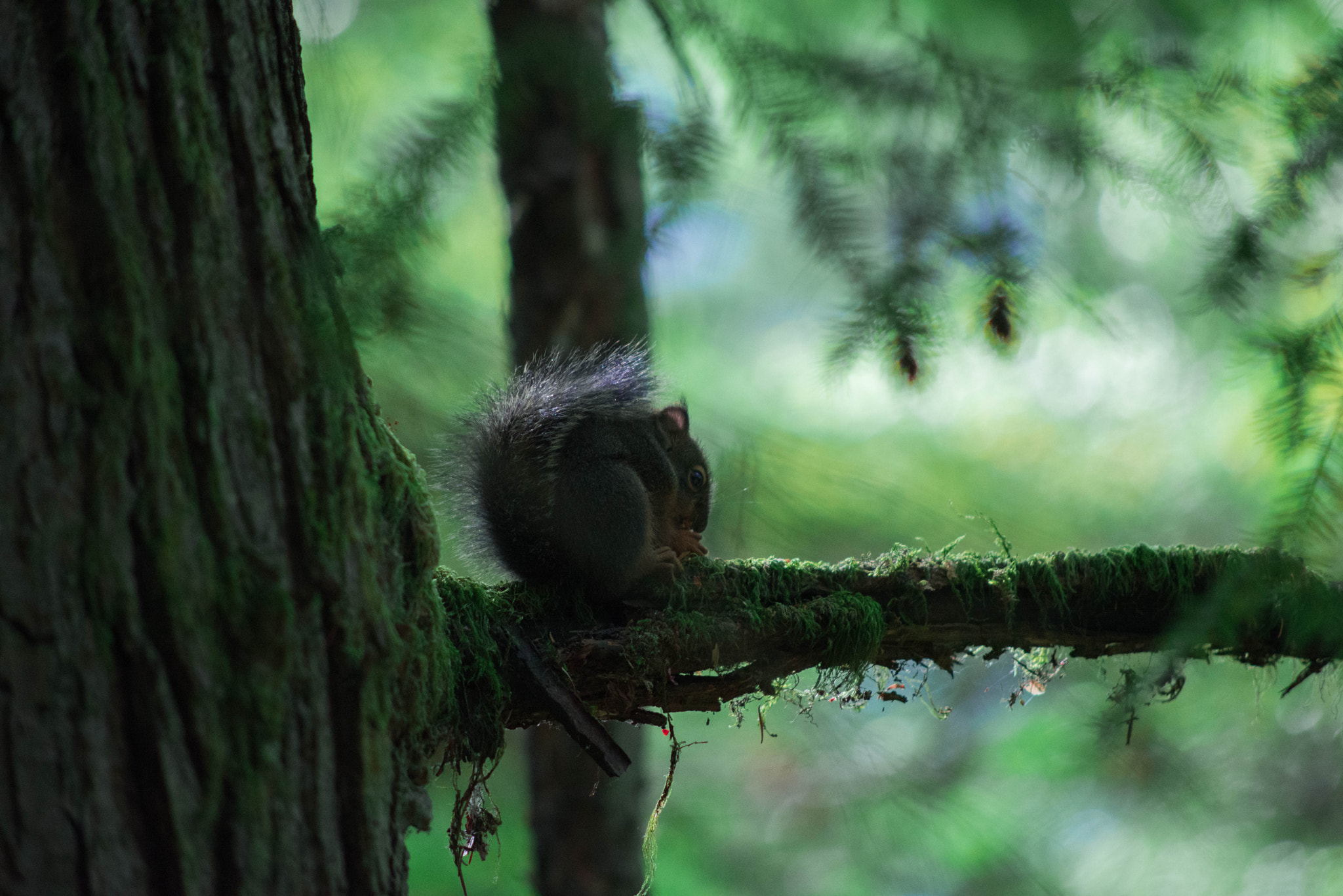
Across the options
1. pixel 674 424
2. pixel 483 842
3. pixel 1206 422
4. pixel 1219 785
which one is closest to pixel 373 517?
pixel 483 842

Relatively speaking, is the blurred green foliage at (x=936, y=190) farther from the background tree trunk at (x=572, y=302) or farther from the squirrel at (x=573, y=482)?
the background tree trunk at (x=572, y=302)

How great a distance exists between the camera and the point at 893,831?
11.5 ft

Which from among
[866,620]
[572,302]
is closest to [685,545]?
[866,620]

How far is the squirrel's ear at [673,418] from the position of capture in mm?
3047

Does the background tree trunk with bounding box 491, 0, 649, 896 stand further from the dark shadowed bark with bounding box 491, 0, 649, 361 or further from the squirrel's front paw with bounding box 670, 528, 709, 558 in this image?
the squirrel's front paw with bounding box 670, 528, 709, 558

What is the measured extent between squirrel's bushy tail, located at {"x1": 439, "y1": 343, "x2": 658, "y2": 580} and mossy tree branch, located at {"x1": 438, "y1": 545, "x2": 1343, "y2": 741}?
0.16 metres

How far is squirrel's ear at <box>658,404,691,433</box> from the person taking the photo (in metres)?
3.05

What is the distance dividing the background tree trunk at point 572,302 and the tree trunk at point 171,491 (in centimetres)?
216

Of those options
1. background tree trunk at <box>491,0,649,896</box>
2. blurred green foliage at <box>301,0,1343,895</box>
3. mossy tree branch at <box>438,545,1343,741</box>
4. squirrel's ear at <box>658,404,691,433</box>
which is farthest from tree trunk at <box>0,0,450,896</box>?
background tree trunk at <box>491,0,649,896</box>

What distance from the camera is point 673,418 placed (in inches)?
120

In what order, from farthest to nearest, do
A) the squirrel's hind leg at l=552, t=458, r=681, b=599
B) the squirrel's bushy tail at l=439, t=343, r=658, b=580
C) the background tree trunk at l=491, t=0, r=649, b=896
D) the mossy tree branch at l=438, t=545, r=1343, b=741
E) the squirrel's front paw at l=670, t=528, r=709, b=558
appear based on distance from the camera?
1. the background tree trunk at l=491, t=0, r=649, b=896
2. the squirrel's front paw at l=670, t=528, r=709, b=558
3. the squirrel's bushy tail at l=439, t=343, r=658, b=580
4. the squirrel's hind leg at l=552, t=458, r=681, b=599
5. the mossy tree branch at l=438, t=545, r=1343, b=741

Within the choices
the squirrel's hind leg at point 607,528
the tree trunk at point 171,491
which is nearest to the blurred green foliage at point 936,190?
the tree trunk at point 171,491

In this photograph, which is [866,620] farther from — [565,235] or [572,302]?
[565,235]

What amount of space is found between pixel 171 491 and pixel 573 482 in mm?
A: 1295
